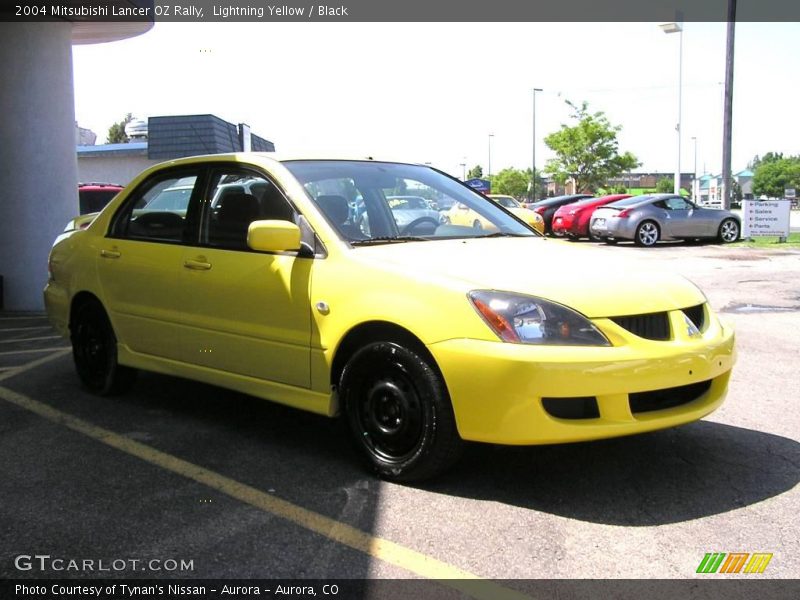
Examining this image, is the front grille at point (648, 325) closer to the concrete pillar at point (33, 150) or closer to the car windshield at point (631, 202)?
the concrete pillar at point (33, 150)

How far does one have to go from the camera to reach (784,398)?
17.1ft

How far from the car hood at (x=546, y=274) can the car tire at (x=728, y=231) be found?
1651cm

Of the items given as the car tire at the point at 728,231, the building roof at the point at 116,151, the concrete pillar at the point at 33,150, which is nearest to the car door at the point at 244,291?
the concrete pillar at the point at 33,150

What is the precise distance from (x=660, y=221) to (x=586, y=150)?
36621mm

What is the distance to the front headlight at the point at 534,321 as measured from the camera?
10.9ft

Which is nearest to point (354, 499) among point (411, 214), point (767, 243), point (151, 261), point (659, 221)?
point (411, 214)

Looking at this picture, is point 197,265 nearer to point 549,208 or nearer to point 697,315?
point 697,315

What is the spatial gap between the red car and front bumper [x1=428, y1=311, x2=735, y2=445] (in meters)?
17.0

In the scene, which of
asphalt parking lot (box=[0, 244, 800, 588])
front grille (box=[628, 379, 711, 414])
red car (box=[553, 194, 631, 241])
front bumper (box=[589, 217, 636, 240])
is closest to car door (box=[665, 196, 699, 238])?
front bumper (box=[589, 217, 636, 240])

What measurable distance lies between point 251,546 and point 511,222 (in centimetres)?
267

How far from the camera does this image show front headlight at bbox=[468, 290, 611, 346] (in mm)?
3316

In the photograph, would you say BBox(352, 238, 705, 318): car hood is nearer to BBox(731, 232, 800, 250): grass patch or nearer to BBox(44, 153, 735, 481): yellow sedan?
BBox(44, 153, 735, 481): yellow sedan

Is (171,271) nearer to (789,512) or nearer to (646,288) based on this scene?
(646,288)

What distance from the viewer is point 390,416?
146 inches
